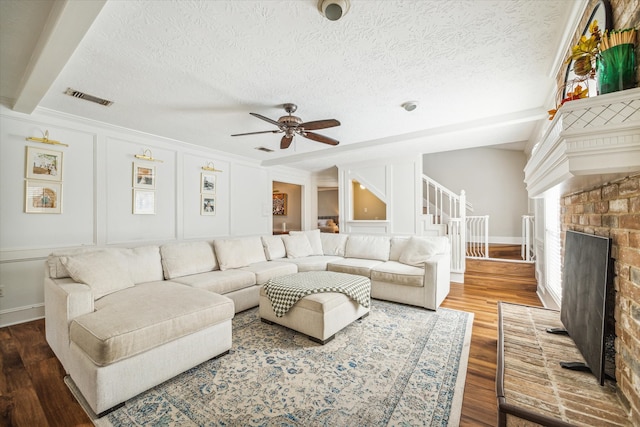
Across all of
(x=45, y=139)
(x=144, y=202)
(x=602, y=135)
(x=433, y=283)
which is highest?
(x=45, y=139)

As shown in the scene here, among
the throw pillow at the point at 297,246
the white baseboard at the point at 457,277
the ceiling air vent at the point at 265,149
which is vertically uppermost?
the ceiling air vent at the point at 265,149

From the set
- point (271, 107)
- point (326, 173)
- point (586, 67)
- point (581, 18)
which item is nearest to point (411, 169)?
point (326, 173)

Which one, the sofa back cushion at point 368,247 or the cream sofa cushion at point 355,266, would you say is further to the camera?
the sofa back cushion at point 368,247

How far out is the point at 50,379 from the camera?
1.93 metres

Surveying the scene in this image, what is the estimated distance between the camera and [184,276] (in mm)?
3186

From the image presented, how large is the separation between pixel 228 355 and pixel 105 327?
3.12 ft

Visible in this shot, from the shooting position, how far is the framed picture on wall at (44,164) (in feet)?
10.2

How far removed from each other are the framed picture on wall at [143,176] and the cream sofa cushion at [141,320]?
221 centimetres

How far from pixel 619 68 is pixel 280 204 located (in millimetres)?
8588

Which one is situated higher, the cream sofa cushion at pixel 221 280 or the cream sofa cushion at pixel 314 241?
the cream sofa cushion at pixel 314 241

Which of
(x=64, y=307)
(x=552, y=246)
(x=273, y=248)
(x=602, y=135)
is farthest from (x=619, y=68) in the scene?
(x=273, y=248)

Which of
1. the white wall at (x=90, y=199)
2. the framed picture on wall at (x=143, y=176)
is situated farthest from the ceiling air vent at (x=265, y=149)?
the framed picture on wall at (x=143, y=176)

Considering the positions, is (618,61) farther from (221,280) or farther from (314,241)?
(314,241)

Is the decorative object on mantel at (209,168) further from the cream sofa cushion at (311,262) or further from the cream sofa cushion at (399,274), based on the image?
the cream sofa cushion at (399,274)
